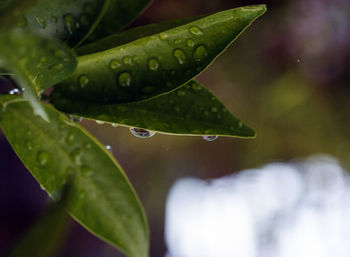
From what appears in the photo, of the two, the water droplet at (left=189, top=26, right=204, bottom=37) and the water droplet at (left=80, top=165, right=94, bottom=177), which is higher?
the water droplet at (left=189, top=26, right=204, bottom=37)

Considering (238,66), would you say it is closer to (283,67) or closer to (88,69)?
(283,67)

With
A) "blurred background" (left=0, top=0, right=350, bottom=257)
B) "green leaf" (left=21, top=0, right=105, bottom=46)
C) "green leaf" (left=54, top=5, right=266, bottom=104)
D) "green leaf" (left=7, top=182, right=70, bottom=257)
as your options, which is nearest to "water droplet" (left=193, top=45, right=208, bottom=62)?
"green leaf" (left=54, top=5, right=266, bottom=104)

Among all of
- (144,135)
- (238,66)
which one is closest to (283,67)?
(238,66)

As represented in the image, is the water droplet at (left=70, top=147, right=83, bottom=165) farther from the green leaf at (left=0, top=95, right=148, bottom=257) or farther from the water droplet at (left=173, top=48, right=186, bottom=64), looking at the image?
the water droplet at (left=173, top=48, right=186, bottom=64)

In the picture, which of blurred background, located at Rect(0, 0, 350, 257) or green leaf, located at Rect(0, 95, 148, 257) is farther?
blurred background, located at Rect(0, 0, 350, 257)

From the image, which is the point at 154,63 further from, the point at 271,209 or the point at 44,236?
the point at 271,209

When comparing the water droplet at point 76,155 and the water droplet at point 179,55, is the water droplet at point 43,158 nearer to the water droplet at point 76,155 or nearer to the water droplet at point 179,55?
the water droplet at point 76,155
